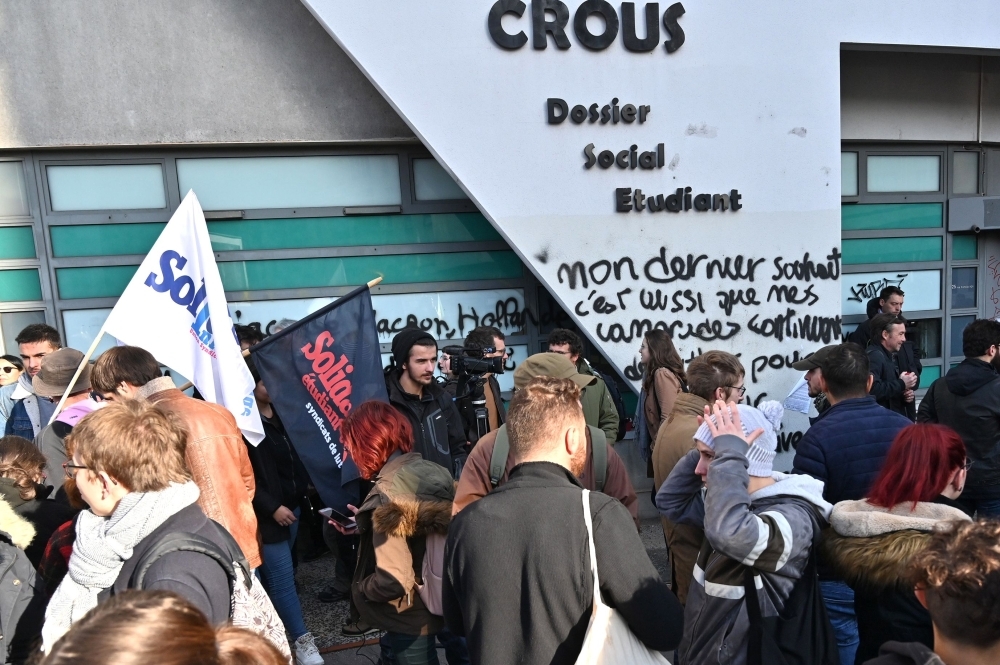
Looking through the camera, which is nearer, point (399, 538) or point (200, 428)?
point (399, 538)

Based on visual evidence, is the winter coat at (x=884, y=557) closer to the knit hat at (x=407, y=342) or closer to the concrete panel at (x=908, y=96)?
the knit hat at (x=407, y=342)

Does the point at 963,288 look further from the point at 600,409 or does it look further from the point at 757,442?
the point at 757,442

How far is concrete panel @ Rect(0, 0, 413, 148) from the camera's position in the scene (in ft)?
17.4

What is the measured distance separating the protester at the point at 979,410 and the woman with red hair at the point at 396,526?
12.1ft

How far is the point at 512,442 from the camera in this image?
199cm

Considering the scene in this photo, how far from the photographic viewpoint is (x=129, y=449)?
1.95 meters

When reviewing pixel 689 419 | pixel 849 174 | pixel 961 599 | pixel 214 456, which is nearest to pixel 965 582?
pixel 961 599

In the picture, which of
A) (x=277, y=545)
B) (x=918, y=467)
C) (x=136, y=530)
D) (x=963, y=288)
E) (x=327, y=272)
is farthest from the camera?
(x=963, y=288)

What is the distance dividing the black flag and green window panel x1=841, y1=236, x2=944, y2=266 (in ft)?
18.5

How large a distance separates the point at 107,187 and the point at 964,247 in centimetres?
890

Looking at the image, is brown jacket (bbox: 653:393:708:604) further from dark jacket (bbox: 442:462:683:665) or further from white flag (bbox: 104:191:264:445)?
white flag (bbox: 104:191:264:445)

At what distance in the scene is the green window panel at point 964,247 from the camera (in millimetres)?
→ 7613

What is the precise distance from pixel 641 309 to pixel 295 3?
3.95 m

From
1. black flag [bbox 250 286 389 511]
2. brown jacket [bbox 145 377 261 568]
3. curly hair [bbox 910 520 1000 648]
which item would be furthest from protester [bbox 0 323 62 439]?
curly hair [bbox 910 520 1000 648]
